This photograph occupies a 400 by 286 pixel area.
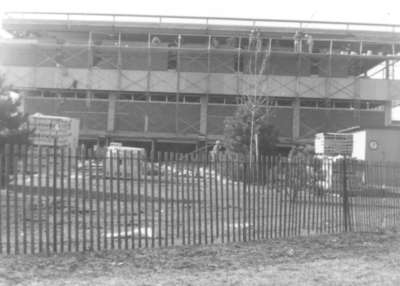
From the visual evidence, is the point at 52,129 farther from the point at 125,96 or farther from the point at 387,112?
the point at 387,112

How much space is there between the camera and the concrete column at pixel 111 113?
1463 inches

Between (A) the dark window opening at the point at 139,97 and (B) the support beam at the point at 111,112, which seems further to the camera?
(A) the dark window opening at the point at 139,97

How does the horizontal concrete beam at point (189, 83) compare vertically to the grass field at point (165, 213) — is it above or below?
above

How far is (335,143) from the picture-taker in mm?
29891

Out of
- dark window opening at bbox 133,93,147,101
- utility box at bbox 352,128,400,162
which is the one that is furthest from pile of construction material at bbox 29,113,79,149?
utility box at bbox 352,128,400,162

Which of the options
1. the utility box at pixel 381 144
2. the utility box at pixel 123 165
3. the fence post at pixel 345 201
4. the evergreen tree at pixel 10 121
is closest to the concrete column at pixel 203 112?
the utility box at pixel 381 144

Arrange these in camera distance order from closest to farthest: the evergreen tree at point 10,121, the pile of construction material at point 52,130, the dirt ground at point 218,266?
1. the dirt ground at point 218,266
2. the evergreen tree at point 10,121
3. the pile of construction material at point 52,130

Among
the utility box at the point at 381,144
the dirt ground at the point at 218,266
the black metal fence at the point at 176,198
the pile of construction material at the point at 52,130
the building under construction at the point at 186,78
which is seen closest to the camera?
the dirt ground at the point at 218,266

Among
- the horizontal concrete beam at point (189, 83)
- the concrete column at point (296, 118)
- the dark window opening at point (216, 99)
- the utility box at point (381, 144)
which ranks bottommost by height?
the utility box at point (381, 144)

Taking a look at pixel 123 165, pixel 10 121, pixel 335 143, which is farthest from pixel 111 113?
pixel 123 165

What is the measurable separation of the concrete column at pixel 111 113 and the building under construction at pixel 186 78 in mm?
89

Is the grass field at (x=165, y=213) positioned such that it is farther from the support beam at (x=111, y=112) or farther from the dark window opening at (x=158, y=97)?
the dark window opening at (x=158, y=97)

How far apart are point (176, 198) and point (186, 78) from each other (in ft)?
98.6

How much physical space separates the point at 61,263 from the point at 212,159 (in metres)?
3.19
